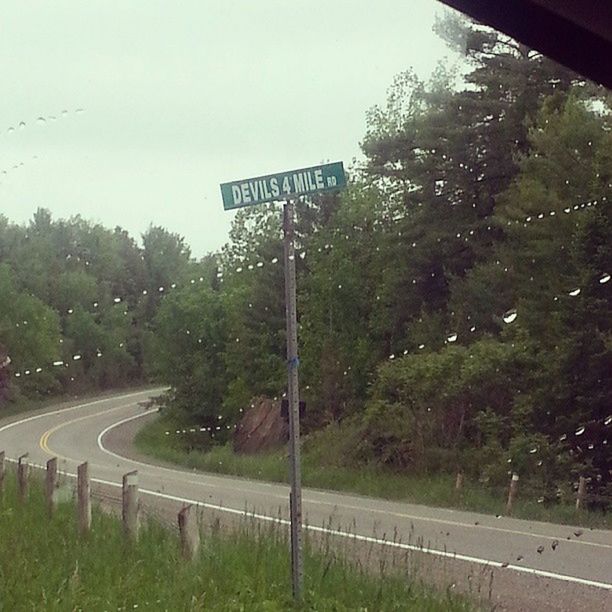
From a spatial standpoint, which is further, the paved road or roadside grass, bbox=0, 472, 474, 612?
the paved road

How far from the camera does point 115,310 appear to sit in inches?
700

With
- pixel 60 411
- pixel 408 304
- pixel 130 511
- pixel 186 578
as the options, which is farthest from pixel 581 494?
pixel 60 411

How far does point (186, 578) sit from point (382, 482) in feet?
37.9

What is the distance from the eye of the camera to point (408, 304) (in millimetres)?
21703

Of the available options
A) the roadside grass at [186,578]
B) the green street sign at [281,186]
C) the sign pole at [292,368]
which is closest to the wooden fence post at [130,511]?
the roadside grass at [186,578]

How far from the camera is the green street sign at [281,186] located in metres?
5.28

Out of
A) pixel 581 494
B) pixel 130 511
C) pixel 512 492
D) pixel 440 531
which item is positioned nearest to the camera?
pixel 130 511

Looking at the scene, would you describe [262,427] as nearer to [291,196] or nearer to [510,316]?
[510,316]

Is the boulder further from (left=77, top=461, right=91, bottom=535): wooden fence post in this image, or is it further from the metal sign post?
the metal sign post

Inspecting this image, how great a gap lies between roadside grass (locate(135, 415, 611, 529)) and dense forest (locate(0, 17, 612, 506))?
429mm

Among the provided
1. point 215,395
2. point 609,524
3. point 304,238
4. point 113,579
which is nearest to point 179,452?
point 215,395

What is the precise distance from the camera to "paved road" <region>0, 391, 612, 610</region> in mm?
8524

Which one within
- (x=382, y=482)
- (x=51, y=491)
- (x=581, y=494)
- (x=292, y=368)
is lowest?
(x=382, y=482)

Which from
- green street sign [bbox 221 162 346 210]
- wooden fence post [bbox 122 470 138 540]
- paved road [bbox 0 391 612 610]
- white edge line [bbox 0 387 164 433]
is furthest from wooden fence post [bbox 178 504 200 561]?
white edge line [bbox 0 387 164 433]
